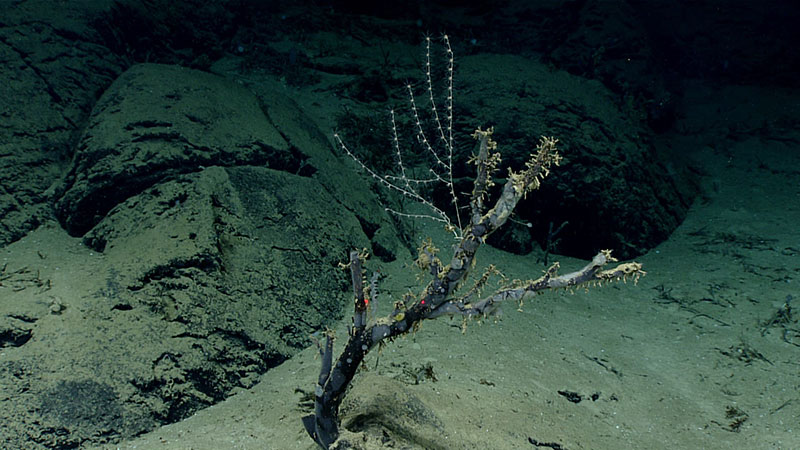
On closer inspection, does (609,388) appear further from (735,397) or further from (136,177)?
(136,177)

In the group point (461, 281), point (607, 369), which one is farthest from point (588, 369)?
point (461, 281)

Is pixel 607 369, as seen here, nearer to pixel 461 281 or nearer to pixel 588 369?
pixel 588 369

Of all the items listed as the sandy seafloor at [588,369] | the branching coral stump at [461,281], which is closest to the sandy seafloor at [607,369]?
the sandy seafloor at [588,369]

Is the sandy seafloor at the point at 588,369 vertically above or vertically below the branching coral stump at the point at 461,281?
below

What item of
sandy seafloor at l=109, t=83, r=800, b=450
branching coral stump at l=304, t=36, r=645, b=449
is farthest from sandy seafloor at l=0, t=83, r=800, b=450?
branching coral stump at l=304, t=36, r=645, b=449

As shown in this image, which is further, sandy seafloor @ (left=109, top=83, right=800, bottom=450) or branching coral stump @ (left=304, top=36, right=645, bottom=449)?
sandy seafloor @ (left=109, top=83, right=800, bottom=450)

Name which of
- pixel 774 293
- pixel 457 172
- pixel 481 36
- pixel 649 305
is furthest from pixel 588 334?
pixel 481 36

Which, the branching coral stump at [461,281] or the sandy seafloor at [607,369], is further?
the sandy seafloor at [607,369]

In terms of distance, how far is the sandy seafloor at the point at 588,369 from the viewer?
2.77 m

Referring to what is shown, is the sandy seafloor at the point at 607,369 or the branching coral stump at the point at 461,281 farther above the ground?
the branching coral stump at the point at 461,281

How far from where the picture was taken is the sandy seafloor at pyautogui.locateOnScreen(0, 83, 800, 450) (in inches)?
109

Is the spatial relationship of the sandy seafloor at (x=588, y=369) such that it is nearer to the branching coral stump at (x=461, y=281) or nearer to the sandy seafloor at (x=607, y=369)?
the sandy seafloor at (x=607, y=369)

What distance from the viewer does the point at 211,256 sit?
367 centimetres

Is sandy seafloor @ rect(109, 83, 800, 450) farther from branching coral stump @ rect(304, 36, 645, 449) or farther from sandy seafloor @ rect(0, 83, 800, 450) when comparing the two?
branching coral stump @ rect(304, 36, 645, 449)
